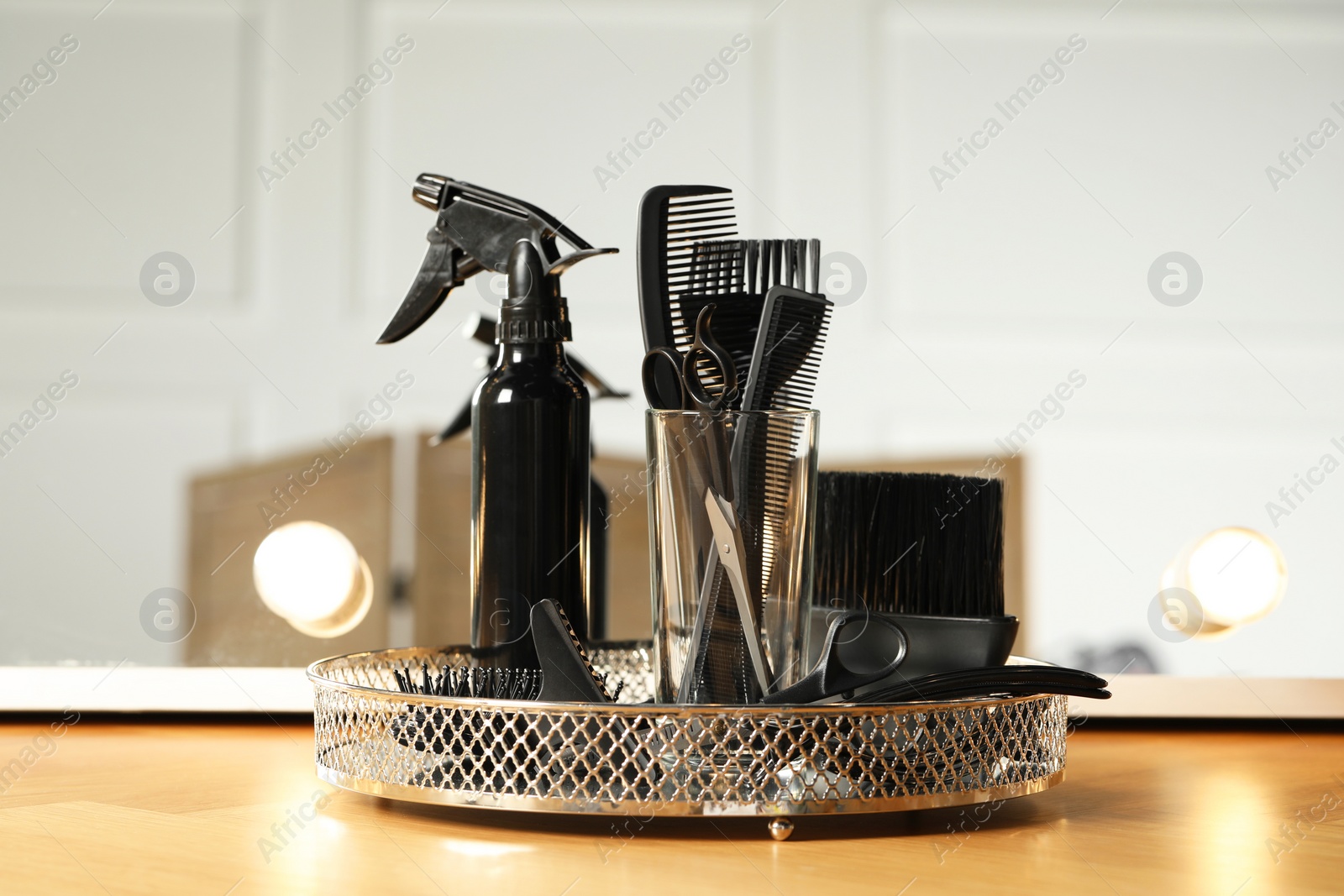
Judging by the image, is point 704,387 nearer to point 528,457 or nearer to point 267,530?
point 528,457

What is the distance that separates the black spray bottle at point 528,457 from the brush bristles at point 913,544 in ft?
0.32

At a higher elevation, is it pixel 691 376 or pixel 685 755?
pixel 691 376

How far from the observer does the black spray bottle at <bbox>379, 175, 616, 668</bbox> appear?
426 millimetres

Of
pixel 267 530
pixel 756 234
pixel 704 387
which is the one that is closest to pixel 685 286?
pixel 704 387

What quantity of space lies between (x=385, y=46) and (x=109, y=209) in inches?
11.3

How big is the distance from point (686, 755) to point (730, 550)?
0.07 metres

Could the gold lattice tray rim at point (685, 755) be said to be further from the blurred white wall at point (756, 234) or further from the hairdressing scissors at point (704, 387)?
the blurred white wall at point (756, 234)

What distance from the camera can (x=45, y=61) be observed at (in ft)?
3.24

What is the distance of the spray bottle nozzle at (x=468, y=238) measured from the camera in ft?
1.45

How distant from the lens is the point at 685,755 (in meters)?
0.34

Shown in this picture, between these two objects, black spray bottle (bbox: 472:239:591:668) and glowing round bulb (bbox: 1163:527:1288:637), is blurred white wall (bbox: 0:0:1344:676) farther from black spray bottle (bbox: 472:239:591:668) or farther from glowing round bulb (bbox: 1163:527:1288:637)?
black spray bottle (bbox: 472:239:591:668)

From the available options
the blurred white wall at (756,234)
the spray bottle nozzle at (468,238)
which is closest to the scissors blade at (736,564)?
the spray bottle nozzle at (468,238)

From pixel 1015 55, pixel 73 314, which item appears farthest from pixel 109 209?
pixel 1015 55

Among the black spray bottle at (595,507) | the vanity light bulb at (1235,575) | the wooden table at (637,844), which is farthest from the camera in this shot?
the vanity light bulb at (1235,575)
